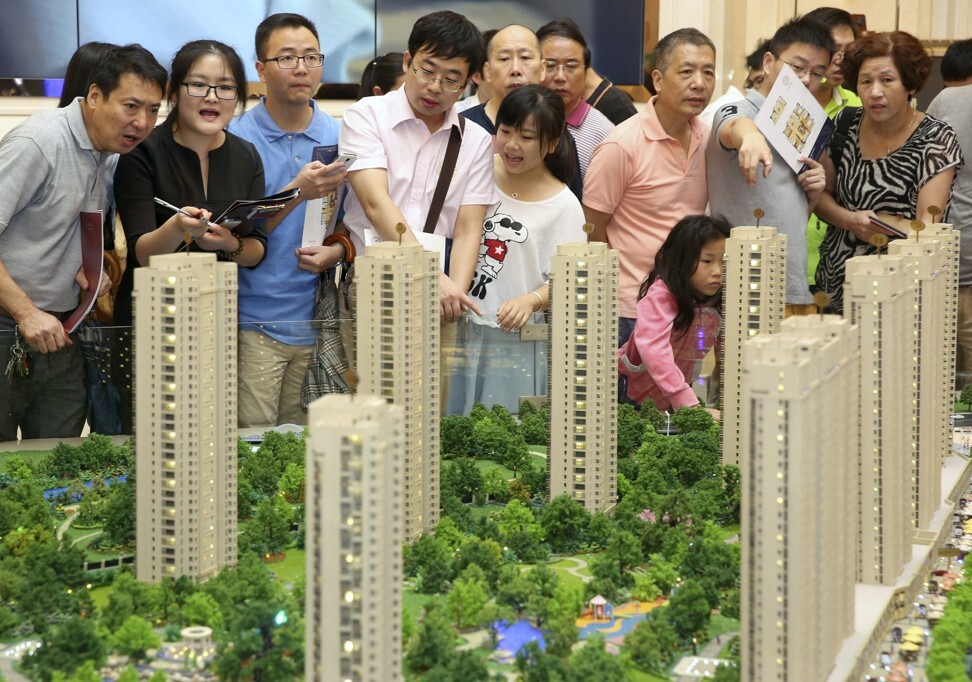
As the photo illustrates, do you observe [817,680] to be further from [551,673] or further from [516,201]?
[516,201]

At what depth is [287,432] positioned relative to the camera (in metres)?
13.5

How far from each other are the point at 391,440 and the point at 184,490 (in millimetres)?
3473

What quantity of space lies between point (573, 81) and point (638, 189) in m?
1.61

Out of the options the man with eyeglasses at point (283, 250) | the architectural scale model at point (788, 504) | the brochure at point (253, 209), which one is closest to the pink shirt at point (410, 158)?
the man with eyeglasses at point (283, 250)

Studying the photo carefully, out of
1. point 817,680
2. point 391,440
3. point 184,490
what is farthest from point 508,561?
point 391,440

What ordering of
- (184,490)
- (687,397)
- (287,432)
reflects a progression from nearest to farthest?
1. (184,490)
2. (287,432)
3. (687,397)

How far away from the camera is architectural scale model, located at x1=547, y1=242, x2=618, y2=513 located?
11859 mm

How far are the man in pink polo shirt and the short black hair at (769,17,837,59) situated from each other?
2.89 ft

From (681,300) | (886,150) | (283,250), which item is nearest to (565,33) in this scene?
(681,300)

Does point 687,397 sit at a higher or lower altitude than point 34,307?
lower

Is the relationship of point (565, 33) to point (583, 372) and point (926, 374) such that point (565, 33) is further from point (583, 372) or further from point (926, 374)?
point (926, 374)

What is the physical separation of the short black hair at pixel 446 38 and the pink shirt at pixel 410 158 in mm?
516

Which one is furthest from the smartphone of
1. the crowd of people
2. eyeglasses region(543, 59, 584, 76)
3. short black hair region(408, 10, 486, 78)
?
eyeglasses region(543, 59, 584, 76)

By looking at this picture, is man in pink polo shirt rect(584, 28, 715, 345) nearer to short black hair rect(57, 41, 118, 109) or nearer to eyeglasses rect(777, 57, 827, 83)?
eyeglasses rect(777, 57, 827, 83)
